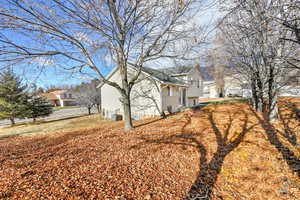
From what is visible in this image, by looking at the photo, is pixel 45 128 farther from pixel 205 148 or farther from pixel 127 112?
pixel 205 148

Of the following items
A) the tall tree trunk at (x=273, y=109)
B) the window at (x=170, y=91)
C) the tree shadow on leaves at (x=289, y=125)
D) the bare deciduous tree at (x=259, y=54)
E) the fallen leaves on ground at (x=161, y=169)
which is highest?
the bare deciduous tree at (x=259, y=54)

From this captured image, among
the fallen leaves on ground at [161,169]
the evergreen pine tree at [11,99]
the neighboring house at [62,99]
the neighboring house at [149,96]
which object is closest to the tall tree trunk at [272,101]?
the fallen leaves on ground at [161,169]

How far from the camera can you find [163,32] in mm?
5809

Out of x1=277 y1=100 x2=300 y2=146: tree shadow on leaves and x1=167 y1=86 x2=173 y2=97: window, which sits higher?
x1=167 y1=86 x2=173 y2=97: window

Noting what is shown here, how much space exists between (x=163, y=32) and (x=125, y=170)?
18.3ft

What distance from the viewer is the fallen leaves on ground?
8.50ft

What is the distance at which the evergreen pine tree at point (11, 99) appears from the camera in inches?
516

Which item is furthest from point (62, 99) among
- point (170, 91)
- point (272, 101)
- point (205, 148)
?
point (272, 101)

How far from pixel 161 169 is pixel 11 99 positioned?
1804 centimetres

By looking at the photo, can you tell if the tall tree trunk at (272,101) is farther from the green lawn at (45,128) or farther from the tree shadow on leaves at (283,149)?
the green lawn at (45,128)

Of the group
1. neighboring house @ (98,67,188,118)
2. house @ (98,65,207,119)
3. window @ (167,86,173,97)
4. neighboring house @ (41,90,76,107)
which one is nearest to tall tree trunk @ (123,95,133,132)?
house @ (98,65,207,119)

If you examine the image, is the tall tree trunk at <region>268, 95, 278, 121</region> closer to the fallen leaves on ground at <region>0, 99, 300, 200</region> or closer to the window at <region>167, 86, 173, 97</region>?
the fallen leaves on ground at <region>0, 99, 300, 200</region>

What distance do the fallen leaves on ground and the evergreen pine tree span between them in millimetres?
12425

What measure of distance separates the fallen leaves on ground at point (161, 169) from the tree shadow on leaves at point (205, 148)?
0.8 inches
